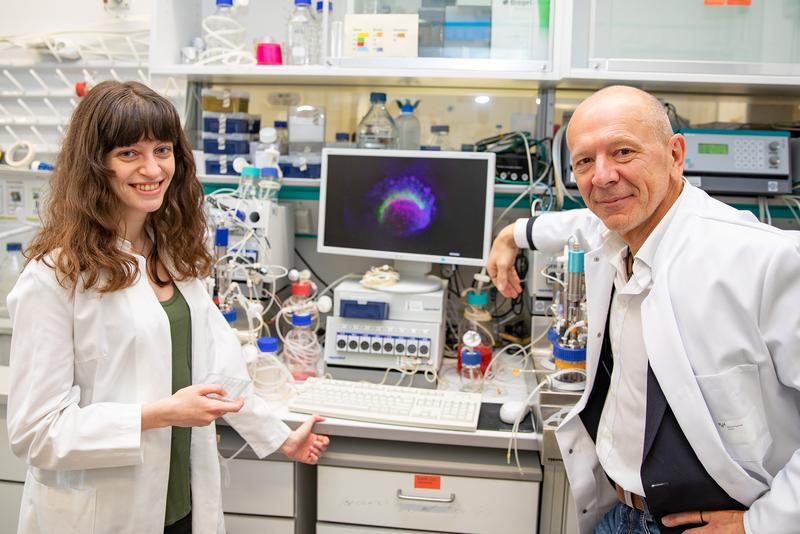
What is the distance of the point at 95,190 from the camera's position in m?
1.20

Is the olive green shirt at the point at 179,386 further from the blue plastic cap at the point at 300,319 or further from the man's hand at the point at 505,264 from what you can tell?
the man's hand at the point at 505,264

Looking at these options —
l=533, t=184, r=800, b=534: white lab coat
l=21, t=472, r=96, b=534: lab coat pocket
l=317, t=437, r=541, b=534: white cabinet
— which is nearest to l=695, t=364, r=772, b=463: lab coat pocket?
l=533, t=184, r=800, b=534: white lab coat

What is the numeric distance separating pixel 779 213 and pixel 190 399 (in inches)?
80.2

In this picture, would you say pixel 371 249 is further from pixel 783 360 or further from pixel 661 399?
pixel 783 360

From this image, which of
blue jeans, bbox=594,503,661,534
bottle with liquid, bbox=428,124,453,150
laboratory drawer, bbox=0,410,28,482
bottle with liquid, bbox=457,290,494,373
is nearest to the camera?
blue jeans, bbox=594,503,661,534

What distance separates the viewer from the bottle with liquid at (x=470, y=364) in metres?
1.90

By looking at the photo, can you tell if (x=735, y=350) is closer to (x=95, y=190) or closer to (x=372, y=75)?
(x=95, y=190)

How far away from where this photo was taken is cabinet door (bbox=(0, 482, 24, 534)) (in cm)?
185

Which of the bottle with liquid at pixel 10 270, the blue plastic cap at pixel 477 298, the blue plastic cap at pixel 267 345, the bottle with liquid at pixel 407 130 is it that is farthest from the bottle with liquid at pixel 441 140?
the bottle with liquid at pixel 10 270

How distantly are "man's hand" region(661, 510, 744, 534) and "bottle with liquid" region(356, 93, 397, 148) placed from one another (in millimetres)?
1558

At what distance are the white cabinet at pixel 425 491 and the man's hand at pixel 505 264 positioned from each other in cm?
44

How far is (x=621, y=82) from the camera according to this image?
211 centimetres

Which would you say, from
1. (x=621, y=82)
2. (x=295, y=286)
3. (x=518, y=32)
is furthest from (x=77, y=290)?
Result: (x=621, y=82)

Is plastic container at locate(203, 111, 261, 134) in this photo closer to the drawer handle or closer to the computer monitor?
the computer monitor
